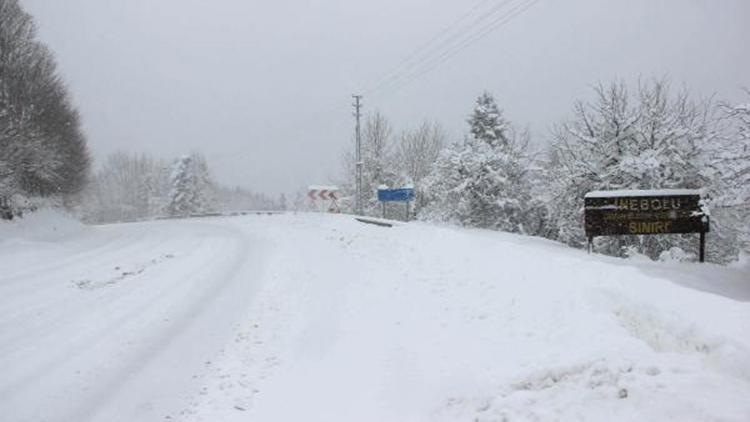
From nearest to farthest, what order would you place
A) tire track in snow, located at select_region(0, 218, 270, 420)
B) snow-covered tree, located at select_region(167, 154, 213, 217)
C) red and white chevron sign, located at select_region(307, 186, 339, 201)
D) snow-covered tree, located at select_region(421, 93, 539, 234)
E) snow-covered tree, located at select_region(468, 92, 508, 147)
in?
tire track in snow, located at select_region(0, 218, 270, 420), snow-covered tree, located at select_region(421, 93, 539, 234), red and white chevron sign, located at select_region(307, 186, 339, 201), snow-covered tree, located at select_region(468, 92, 508, 147), snow-covered tree, located at select_region(167, 154, 213, 217)

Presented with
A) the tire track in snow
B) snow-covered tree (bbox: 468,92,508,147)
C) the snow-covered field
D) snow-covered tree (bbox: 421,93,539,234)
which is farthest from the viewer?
snow-covered tree (bbox: 468,92,508,147)

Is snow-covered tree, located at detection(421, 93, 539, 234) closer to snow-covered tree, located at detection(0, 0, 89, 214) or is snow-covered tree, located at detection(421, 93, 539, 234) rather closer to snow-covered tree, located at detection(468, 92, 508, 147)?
snow-covered tree, located at detection(468, 92, 508, 147)

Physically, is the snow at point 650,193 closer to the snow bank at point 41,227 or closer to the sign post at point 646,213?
the sign post at point 646,213

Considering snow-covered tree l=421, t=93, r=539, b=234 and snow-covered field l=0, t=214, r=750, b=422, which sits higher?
snow-covered tree l=421, t=93, r=539, b=234

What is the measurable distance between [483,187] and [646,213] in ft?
74.4

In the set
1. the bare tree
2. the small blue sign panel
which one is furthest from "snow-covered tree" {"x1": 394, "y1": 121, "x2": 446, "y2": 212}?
the small blue sign panel

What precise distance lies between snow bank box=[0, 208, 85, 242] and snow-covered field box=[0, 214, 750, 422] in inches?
559

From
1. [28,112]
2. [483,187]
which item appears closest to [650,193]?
[483,187]

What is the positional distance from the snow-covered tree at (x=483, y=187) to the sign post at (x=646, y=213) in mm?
21493

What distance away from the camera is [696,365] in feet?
18.8

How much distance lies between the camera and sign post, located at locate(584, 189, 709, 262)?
1485cm

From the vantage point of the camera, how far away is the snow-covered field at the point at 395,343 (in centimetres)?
590

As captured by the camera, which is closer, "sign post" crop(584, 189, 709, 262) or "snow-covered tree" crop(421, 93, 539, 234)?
"sign post" crop(584, 189, 709, 262)

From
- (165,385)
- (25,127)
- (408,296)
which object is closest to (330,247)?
(408,296)
